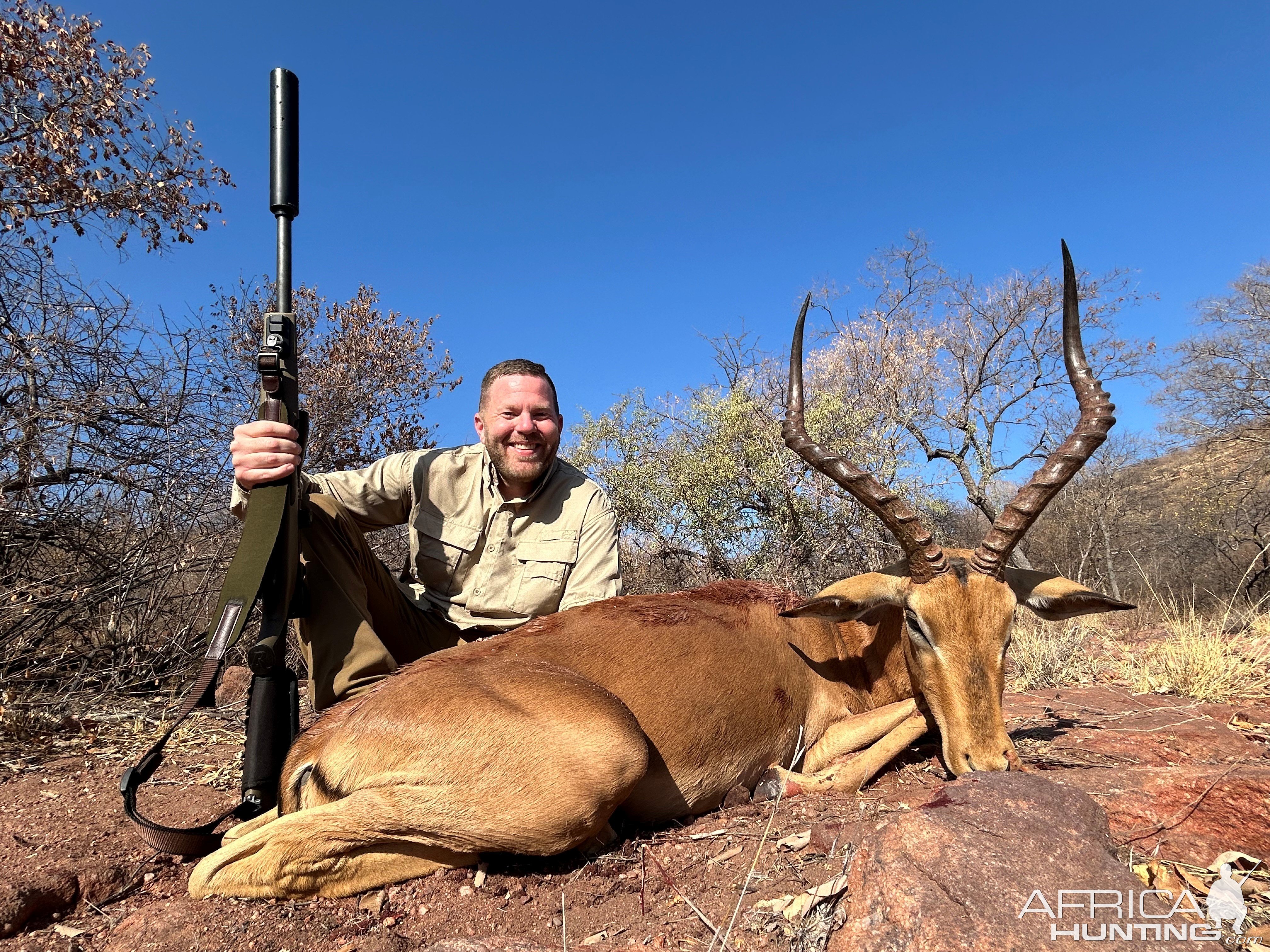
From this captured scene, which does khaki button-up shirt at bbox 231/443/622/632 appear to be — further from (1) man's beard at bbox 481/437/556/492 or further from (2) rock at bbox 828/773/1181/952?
(2) rock at bbox 828/773/1181/952

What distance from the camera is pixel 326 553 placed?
13.1ft

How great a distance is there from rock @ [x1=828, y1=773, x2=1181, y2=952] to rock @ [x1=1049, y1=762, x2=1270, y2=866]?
451 mm

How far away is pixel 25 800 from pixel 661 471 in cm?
828

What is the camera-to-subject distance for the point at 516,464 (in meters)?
4.82

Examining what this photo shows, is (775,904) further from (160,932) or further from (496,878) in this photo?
(160,932)

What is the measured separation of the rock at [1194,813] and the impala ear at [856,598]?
131cm

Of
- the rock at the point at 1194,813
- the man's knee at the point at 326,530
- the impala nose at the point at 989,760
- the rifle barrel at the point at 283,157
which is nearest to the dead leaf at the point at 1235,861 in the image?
the rock at the point at 1194,813

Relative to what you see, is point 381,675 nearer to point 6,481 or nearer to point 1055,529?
point 6,481

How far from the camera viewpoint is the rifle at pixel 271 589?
8.96 ft

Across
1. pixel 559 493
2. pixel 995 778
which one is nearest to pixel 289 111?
pixel 559 493

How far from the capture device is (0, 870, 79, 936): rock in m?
2.48

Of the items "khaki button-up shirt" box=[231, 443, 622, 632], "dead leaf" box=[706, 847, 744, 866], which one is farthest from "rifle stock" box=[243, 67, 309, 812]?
"dead leaf" box=[706, 847, 744, 866]

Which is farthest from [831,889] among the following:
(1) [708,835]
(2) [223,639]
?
(2) [223,639]

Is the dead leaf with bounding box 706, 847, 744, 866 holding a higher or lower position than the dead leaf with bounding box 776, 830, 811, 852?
lower
